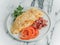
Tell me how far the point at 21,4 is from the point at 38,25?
18 cm

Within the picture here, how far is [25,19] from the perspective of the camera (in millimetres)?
1005

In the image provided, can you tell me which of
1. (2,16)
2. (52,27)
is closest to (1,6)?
(2,16)

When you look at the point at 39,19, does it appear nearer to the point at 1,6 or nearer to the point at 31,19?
the point at 31,19

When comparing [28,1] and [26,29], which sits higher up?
[28,1]

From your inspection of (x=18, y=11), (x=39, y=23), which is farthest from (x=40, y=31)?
(x=18, y=11)

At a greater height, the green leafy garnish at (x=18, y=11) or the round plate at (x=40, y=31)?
the green leafy garnish at (x=18, y=11)

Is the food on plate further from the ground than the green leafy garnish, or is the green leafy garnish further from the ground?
the green leafy garnish

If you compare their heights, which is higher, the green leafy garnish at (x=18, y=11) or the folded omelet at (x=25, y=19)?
the green leafy garnish at (x=18, y=11)

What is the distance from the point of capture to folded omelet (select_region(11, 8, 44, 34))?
98cm

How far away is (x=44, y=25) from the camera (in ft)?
3.29

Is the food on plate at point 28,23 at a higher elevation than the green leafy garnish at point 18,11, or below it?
below

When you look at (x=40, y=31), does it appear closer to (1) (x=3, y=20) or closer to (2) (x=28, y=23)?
(2) (x=28, y=23)

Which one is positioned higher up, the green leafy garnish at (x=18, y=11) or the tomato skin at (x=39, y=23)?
the green leafy garnish at (x=18, y=11)

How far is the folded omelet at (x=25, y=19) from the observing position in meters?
0.98
